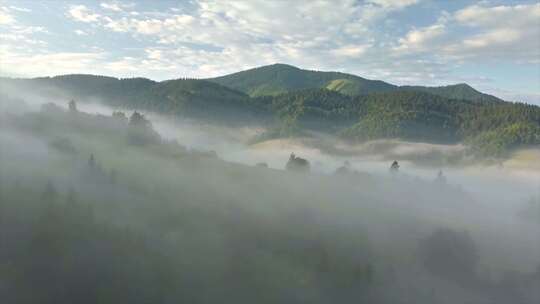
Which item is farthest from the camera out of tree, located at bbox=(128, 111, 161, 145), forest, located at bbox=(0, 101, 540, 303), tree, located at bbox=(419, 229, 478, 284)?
tree, located at bbox=(128, 111, 161, 145)

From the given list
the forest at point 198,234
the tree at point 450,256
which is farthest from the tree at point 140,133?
the tree at point 450,256

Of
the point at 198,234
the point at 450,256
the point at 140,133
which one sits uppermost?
the point at 140,133

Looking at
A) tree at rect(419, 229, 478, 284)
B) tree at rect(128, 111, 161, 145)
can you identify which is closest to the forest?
tree at rect(419, 229, 478, 284)

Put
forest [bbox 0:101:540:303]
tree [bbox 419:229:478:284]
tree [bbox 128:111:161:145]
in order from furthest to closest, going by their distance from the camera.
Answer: tree [bbox 128:111:161:145] < tree [bbox 419:229:478:284] < forest [bbox 0:101:540:303]

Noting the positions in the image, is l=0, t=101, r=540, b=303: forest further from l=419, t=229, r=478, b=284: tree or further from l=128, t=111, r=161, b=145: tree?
l=128, t=111, r=161, b=145: tree

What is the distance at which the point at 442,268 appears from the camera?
455ft

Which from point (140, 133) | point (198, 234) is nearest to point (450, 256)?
point (198, 234)

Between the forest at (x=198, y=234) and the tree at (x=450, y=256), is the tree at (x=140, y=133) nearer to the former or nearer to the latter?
the forest at (x=198, y=234)

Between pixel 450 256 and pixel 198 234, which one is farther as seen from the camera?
pixel 450 256

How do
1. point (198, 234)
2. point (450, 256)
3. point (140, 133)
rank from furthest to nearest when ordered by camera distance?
1. point (140, 133)
2. point (450, 256)
3. point (198, 234)

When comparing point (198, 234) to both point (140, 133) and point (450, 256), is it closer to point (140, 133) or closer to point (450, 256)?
point (140, 133)

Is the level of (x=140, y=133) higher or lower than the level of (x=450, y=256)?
higher

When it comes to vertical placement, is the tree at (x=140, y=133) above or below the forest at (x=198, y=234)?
above

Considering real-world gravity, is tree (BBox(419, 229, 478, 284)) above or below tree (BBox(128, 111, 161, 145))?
below
